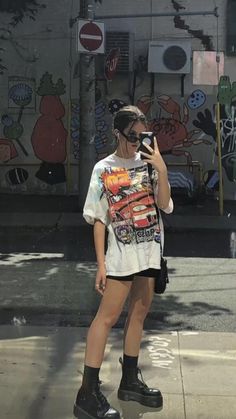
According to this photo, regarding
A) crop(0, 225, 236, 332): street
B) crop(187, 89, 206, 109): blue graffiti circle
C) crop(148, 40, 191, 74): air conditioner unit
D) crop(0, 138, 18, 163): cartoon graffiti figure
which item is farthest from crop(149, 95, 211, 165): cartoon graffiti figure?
crop(0, 225, 236, 332): street

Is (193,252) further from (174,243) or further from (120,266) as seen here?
(120,266)

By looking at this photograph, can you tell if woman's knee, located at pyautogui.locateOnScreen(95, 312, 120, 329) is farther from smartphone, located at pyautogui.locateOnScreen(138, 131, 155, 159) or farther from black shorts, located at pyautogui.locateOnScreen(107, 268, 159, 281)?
smartphone, located at pyautogui.locateOnScreen(138, 131, 155, 159)

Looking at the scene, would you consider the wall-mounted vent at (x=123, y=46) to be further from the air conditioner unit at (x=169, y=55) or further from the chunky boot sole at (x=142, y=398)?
the chunky boot sole at (x=142, y=398)

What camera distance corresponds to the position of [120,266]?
321 centimetres

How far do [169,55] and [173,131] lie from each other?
5.63ft

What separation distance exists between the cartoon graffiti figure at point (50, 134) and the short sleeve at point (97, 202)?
10.7 meters

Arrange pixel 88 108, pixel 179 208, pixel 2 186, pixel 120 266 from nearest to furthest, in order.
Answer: pixel 120 266, pixel 88 108, pixel 179 208, pixel 2 186

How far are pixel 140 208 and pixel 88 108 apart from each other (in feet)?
27.2

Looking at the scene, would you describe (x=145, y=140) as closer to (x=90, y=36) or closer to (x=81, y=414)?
(x=81, y=414)

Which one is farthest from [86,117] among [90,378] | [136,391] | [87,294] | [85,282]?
[90,378]

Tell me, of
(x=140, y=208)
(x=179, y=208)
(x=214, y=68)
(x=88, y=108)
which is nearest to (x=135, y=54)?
(x=214, y=68)

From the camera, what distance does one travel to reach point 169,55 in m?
13.0

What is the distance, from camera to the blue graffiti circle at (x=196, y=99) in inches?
525

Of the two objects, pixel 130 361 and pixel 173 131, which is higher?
pixel 173 131
